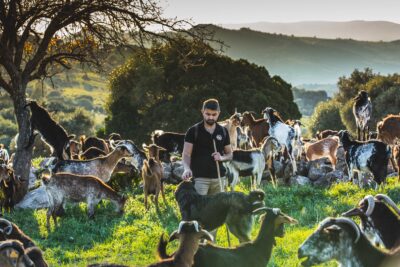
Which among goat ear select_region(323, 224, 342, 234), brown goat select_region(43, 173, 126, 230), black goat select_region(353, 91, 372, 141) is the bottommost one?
brown goat select_region(43, 173, 126, 230)

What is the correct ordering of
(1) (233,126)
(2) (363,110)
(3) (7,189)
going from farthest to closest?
(1) (233,126), (2) (363,110), (3) (7,189)

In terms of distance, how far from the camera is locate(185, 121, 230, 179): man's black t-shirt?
9.65m

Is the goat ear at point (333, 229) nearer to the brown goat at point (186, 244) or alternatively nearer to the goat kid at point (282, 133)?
the brown goat at point (186, 244)

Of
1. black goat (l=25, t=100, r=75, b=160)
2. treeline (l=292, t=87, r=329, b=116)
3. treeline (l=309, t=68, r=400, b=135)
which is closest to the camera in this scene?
black goat (l=25, t=100, r=75, b=160)

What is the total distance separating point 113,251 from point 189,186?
2.72 meters

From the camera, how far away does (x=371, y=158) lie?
50.0 ft

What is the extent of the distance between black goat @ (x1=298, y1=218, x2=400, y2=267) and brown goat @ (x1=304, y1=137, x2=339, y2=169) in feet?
49.4

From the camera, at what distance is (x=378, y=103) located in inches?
2015

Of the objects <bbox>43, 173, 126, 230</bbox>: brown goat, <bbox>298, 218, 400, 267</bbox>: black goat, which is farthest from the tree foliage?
<bbox>298, 218, 400, 267</bbox>: black goat

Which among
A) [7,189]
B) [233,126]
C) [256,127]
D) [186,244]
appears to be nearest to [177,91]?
[256,127]

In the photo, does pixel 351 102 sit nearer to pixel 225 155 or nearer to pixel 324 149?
pixel 324 149

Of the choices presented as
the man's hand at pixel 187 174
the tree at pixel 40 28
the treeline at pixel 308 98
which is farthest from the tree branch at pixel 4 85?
the treeline at pixel 308 98

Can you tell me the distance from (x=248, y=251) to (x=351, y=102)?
4941 centimetres

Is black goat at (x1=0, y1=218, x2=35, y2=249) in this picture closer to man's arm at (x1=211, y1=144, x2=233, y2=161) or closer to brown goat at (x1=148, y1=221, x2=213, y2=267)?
brown goat at (x1=148, y1=221, x2=213, y2=267)
